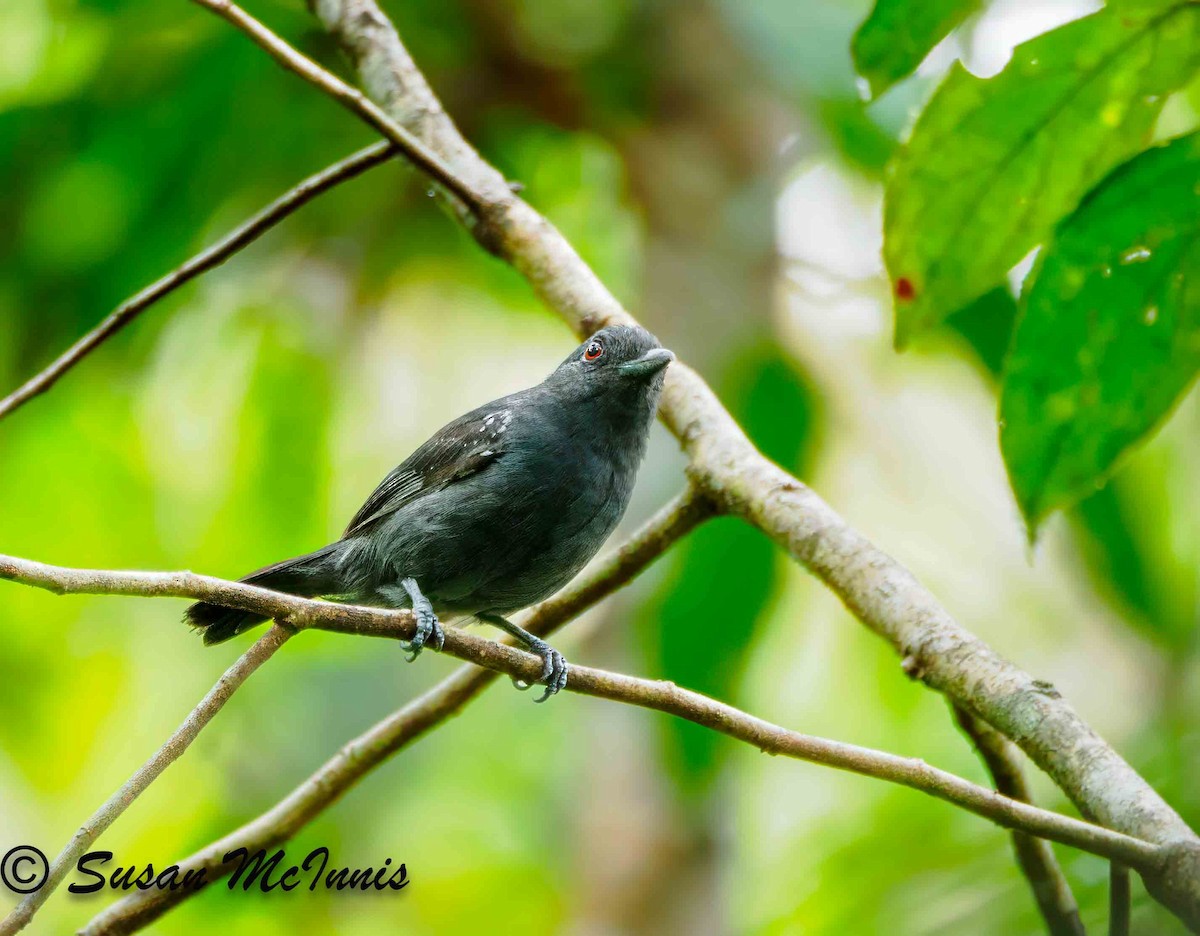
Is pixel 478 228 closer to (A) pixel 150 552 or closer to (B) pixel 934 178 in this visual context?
(B) pixel 934 178

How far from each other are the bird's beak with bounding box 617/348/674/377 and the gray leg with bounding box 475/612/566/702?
88 cm

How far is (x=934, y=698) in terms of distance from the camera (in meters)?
Answer: 6.97

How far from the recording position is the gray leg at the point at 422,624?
2852 millimetres

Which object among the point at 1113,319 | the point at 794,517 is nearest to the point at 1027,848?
the point at 794,517

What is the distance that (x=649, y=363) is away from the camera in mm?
3680

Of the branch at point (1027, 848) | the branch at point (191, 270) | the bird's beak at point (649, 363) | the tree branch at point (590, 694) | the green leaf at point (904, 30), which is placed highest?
the branch at point (191, 270)

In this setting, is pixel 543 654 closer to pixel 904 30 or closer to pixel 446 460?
pixel 446 460

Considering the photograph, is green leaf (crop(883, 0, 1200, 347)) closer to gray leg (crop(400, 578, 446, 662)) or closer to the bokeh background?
gray leg (crop(400, 578, 446, 662))

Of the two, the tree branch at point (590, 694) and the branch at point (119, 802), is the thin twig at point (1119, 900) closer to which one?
the tree branch at point (590, 694)

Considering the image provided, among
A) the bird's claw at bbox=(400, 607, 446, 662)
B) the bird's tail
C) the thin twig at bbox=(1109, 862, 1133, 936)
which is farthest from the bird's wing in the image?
the thin twig at bbox=(1109, 862, 1133, 936)

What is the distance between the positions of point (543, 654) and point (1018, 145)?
1.95 meters

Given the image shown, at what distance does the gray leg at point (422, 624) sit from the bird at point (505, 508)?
1cm

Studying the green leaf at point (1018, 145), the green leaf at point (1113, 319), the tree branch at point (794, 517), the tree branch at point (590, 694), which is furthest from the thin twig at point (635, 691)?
the green leaf at point (1018, 145)

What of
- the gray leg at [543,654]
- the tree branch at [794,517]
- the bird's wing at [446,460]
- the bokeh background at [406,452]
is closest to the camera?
the tree branch at [794,517]
